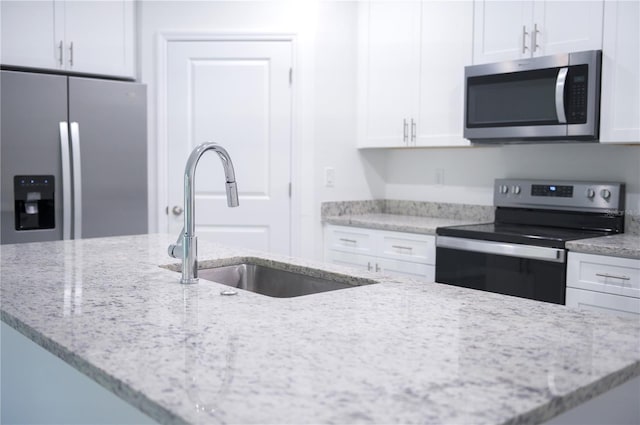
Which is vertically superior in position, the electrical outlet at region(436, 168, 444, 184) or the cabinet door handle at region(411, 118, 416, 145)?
the cabinet door handle at region(411, 118, 416, 145)

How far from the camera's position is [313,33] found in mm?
3947

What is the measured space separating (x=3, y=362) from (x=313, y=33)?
2723mm

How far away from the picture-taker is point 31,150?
11.2 ft

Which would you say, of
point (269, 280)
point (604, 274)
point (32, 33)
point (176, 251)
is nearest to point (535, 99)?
point (604, 274)

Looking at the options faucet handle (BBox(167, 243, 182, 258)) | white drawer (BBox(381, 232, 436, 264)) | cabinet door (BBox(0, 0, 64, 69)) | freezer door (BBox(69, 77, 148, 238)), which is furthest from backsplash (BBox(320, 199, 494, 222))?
faucet handle (BBox(167, 243, 182, 258))

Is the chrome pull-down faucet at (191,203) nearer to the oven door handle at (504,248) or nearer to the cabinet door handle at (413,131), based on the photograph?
the oven door handle at (504,248)

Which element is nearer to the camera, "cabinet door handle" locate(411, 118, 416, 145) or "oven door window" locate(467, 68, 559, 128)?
"oven door window" locate(467, 68, 559, 128)

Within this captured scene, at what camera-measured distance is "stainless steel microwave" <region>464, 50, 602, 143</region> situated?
294cm

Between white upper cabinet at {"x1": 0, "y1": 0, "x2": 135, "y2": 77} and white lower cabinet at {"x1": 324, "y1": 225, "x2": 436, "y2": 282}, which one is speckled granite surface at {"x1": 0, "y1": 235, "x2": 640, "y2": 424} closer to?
white lower cabinet at {"x1": 324, "y1": 225, "x2": 436, "y2": 282}

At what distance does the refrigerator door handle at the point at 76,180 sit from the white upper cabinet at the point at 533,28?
215 cm

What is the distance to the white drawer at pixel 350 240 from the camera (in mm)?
3797

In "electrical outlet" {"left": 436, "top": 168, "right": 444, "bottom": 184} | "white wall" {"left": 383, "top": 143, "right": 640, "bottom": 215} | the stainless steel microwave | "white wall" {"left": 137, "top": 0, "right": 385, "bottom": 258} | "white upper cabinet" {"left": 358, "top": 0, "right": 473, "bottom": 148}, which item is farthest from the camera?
"electrical outlet" {"left": 436, "top": 168, "right": 444, "bottom": 184}

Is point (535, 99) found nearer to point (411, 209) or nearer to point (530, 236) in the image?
point (530, 236)

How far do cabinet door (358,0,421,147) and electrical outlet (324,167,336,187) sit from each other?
265 millimetres
